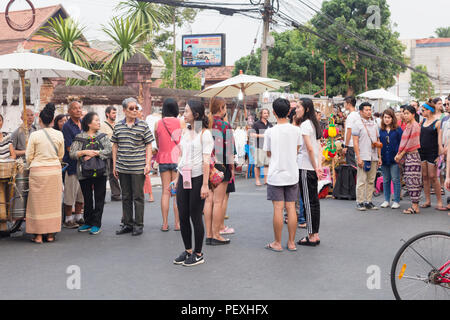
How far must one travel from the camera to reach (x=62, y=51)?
1877 cm

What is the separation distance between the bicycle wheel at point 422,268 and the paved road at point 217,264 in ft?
1.37

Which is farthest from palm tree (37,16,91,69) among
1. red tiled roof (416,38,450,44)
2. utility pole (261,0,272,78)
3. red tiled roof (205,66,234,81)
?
red tiled roof (416,38,450,44)

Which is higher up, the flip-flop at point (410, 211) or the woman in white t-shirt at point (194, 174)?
the woman in white t-shirt at point (194, 174)

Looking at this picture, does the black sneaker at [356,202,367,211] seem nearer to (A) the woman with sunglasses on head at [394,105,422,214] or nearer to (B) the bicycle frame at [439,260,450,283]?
(A) the woman with sunglasses on head at [394,105,422,214]

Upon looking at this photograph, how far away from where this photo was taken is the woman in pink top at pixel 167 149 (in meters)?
7.74

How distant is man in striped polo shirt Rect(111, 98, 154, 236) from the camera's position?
24.5 ft

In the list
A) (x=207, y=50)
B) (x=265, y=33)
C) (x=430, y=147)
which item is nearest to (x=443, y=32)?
(x=207, y=50)

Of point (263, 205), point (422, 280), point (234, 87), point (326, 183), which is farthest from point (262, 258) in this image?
point (234, 87)

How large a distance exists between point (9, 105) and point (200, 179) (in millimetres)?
10966

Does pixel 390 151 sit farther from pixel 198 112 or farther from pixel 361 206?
pixel 198 112

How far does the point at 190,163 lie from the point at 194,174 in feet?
0.43

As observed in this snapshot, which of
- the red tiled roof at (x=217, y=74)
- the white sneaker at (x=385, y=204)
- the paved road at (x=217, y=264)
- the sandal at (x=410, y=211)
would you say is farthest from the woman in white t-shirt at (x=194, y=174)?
the red tiled roof at (x=217, y=74)

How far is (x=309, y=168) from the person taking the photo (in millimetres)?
7117

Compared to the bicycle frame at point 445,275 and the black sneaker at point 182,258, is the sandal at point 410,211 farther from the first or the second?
the bicycle frame at point 445,275
